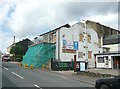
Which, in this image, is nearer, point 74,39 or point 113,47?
point 74,39

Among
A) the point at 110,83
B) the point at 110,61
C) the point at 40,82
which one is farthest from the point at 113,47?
the point at 110,83

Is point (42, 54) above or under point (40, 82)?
above

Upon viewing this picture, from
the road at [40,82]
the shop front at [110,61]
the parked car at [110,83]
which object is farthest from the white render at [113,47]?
the parked car at [110,83]

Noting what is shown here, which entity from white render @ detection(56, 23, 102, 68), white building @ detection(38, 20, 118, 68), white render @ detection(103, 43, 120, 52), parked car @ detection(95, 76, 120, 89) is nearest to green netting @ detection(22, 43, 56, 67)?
white building @ detection(38, 20, 118, 68)

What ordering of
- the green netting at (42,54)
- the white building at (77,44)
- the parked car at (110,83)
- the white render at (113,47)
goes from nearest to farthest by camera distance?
1. the parked car at (110,83)
2. the green netting at (42,54)
3. the white building at (77,44)
4. the white render at (113,47)

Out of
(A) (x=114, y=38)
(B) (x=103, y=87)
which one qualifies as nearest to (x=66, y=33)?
(A) (x=114, y=38)

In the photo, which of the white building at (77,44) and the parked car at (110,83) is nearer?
the parked car at (110,83)

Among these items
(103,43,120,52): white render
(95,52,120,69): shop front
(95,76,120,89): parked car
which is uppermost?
(103,43,120,52): white render

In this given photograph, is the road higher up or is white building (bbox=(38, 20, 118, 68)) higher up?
white building (bbox=(38, 20, 118, 68))

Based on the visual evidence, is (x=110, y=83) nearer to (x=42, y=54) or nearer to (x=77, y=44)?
(x=42, y=54)

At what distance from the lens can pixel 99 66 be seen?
1868 inches

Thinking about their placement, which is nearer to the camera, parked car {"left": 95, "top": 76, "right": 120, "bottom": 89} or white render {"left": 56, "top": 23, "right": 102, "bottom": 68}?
parked car {"left": 95, "top": 76, "right": 120, "bottom": 89}

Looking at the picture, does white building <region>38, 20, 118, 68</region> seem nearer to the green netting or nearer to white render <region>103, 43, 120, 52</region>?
the green netting

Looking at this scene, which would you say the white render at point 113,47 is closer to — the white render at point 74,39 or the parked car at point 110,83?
the white render at point 74,39
